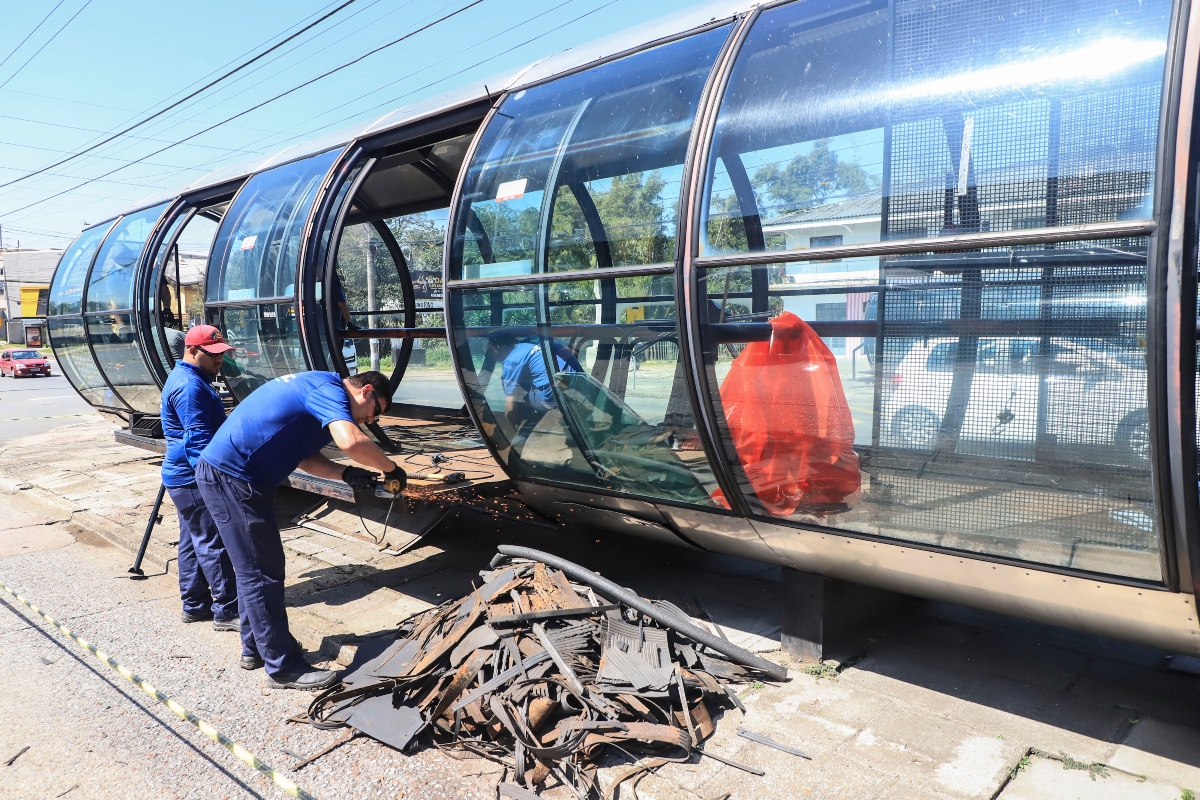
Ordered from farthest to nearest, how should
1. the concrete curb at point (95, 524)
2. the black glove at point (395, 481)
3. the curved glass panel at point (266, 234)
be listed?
the concrete curb at point (95, 524) < the curved glass panel at point (266, 234) < the black glove at point (395, 481)

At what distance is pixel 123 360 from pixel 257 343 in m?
3.69

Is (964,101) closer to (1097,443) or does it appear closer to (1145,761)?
(1097,443)

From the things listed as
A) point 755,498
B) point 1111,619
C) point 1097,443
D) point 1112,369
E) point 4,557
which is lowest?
point 4,557

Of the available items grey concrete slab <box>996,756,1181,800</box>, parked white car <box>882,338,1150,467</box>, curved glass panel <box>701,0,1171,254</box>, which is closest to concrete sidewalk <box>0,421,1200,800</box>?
grey concrete slab <box>996,756,1181,800</box>

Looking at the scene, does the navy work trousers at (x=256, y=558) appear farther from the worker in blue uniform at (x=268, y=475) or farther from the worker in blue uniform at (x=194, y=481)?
the worker in blue uniform at (x=194, y=481)

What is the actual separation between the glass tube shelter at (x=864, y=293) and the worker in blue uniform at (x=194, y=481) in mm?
1731

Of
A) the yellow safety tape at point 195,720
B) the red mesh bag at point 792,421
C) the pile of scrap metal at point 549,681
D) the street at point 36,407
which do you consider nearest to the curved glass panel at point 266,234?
the yellow safety tape at point 195,720

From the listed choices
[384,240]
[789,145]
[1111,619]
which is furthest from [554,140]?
[384,240]

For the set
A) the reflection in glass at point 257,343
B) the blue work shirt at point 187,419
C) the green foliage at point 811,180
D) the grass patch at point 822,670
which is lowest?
the grass patch at point 822,670

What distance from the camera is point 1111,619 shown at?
117 inches

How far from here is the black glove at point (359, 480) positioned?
15.4 feet

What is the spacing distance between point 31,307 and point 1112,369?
4592cm

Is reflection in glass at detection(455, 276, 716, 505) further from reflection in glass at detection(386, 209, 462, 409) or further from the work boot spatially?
reflection in glass at detection(386, 209, 462, 409)

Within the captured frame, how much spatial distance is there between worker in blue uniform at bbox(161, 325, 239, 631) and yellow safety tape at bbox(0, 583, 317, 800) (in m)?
0.62
